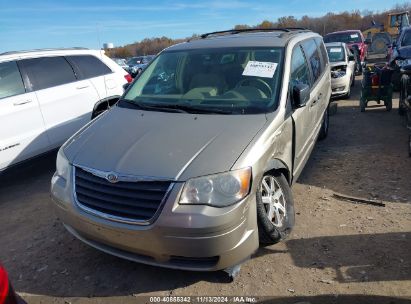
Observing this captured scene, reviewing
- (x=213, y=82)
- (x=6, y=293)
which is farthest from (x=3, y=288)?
(x=213, y=82)

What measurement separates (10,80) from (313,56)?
13.8 feet

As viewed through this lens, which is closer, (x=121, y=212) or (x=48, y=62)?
(x=121, y=212)

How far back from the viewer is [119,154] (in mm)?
2992

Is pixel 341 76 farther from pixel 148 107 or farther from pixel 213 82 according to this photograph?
pixel 148 107

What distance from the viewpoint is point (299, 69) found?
14.0 ft

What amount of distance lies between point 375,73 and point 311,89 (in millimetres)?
4359

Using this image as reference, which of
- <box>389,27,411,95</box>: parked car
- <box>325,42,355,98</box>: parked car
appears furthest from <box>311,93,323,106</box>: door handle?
<box>325,42,355,98</box>: parked car

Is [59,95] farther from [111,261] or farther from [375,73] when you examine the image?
[375,73]

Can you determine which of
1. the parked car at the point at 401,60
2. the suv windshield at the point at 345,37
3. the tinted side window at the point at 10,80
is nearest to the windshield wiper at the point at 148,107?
the tinted side window at the point at 10,80

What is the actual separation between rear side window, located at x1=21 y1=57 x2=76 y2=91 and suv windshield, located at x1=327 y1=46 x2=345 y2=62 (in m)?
7.04

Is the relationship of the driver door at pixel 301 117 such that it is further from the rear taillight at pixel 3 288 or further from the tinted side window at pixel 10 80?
the tinted side window at pixel 10 80

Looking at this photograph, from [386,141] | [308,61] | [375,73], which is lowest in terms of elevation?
[386,141]

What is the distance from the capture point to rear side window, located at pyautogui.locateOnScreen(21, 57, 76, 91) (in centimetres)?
542

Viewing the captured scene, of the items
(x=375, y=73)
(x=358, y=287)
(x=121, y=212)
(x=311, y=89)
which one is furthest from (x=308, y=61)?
(x=375, y=73)
